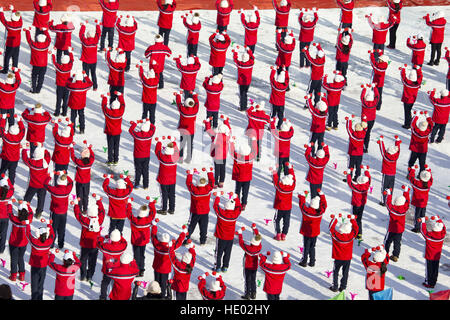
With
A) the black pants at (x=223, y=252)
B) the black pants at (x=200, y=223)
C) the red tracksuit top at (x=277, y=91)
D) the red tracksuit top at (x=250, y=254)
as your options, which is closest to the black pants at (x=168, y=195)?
the black pants at (x=200, y=223)

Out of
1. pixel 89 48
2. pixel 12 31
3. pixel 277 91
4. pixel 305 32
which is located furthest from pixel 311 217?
pixel 12 31

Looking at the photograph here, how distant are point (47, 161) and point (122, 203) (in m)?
2.27

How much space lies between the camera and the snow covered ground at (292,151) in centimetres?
2756

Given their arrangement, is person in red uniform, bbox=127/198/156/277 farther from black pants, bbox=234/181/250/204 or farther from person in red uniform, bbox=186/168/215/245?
black pants, bbox=234/181/250/204

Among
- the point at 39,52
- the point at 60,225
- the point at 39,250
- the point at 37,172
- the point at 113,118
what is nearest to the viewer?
the point at 39,250

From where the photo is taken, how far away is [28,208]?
26.4 metres

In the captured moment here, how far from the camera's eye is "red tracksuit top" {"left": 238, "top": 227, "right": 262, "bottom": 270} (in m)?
26.2

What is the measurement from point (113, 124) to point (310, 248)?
6.46 meters

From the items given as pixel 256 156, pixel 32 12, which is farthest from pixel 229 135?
pixel 32 12

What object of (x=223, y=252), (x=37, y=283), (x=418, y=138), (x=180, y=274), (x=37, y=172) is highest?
(x=37, y=172)

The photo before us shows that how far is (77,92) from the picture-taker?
104 ft

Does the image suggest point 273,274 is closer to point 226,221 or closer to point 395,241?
point 226,221

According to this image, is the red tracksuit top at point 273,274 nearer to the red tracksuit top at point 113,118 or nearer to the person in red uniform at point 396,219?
the person in red uniform at point 396,219

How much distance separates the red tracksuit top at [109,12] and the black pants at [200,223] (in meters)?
9.81
